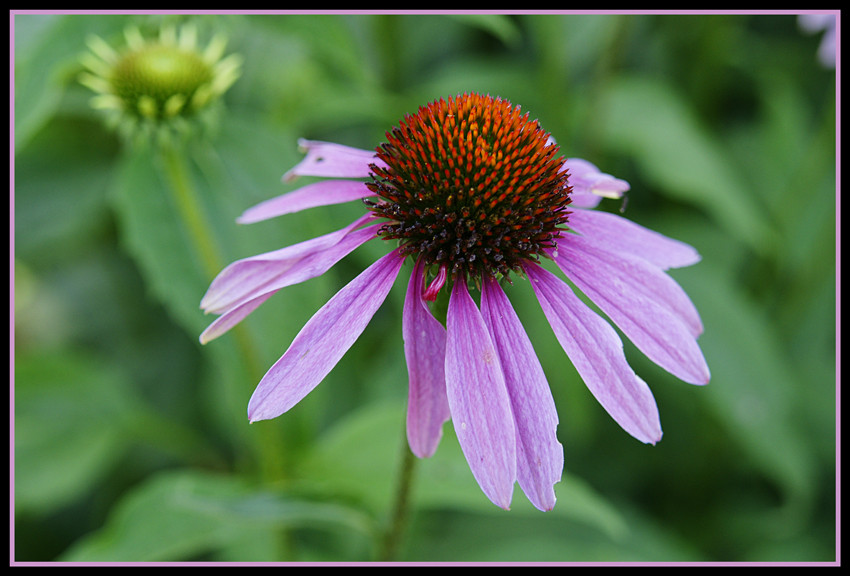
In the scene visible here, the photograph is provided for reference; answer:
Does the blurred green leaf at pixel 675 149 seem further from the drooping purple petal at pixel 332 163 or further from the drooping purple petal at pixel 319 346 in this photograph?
the drooping purple petal at pixel 319 346

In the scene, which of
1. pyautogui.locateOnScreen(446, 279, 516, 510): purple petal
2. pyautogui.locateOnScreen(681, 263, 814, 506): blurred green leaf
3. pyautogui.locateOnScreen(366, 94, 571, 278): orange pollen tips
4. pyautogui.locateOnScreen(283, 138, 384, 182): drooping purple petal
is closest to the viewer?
pyautogui.locateOnScreen(446, 279, 516, 510): purple petal

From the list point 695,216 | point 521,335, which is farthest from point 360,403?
point 695,216

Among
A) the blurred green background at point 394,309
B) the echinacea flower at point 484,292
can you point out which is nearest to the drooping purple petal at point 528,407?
the echinacea flower at point 484,292

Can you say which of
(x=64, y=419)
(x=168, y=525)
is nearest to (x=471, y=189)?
(x=168, y=525)

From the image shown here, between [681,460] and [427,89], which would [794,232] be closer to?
[681,460]

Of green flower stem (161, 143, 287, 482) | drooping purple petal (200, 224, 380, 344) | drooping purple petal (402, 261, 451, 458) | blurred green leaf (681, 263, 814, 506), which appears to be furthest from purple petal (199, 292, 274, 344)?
blurred green leaf (681, 263, 814, 506)

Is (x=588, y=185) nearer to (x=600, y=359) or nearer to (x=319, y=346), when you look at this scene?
(x=600, y=359)

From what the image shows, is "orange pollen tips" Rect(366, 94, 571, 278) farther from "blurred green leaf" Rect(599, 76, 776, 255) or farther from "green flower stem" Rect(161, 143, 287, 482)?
"blurred green leaf" Rect(599, 76, 776, 255)
